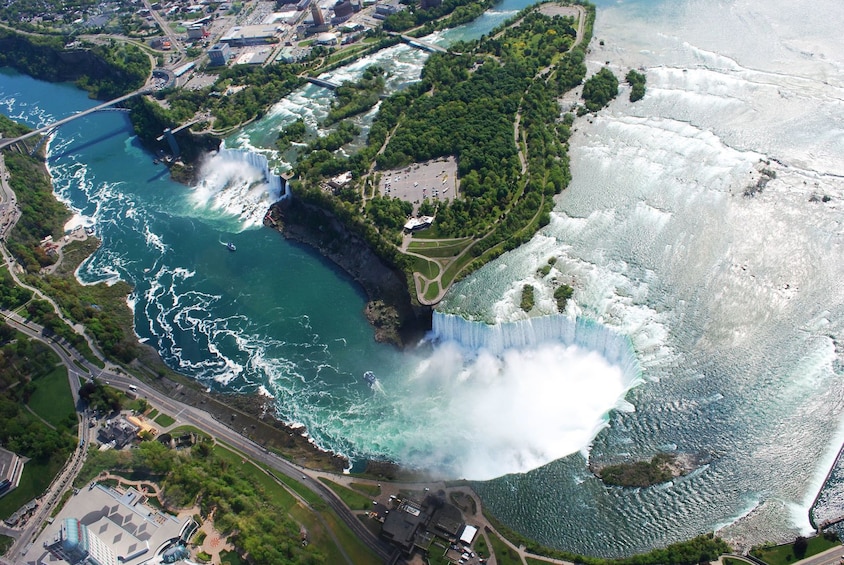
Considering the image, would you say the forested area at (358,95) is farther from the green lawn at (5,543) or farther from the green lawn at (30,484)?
the green lawn at (5,543)

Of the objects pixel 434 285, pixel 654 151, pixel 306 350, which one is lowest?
pixel 306 350

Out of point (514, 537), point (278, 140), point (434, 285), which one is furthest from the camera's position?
point (278, 140)

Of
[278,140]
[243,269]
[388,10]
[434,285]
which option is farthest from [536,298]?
[388,10]

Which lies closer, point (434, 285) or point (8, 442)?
point (8, 442)

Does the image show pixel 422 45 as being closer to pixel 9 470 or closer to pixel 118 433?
pixel 118 433

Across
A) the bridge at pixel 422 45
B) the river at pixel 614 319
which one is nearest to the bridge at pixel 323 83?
the river at pixel 614 319

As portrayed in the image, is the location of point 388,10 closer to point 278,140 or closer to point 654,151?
point 278,140

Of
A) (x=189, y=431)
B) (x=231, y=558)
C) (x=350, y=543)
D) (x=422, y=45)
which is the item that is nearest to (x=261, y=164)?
(x=422, y=45)
